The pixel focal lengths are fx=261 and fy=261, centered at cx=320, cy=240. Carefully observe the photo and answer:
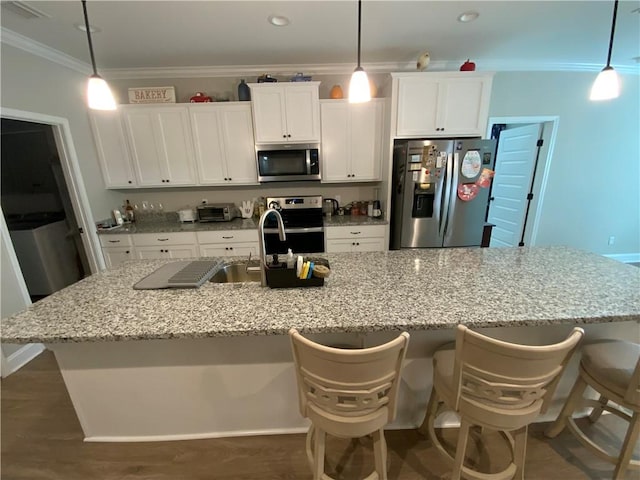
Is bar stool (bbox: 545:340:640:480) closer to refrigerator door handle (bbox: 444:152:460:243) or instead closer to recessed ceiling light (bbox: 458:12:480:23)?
refrigerator door handle (bbox: 444:152:460:243)

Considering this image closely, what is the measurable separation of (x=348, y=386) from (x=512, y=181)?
438cm

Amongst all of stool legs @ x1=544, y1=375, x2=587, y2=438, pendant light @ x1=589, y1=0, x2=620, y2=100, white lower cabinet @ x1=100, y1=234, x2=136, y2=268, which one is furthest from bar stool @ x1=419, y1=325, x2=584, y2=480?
white lower cabinet @ x1=100, y1=234, x2=136, y2=268

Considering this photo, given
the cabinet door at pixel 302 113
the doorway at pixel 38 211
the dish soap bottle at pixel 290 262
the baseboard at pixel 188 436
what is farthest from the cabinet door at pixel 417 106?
the doorway at pixel 38 211

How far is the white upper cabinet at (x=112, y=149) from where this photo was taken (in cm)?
300

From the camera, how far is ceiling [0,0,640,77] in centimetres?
196

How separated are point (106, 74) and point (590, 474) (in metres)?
5.28

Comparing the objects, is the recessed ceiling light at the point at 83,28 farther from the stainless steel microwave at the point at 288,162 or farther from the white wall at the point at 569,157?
the stainless steel microwave at the point at 288,162

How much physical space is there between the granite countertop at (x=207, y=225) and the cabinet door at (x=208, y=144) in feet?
1.75

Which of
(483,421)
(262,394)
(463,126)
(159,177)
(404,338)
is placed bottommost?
(262,394)

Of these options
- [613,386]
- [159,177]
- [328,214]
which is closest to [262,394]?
[613,386]

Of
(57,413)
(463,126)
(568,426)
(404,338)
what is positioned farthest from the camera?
(463,126)

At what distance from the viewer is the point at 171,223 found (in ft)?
11.2

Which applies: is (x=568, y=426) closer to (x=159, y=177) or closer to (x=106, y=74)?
(x=159, y=177)

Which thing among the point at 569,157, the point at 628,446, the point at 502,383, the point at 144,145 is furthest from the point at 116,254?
the point at 569,157
